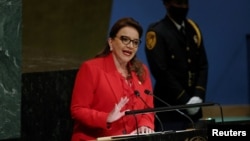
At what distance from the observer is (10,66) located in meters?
3.59

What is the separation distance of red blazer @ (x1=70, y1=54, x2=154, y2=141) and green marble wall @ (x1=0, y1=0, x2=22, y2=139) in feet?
1.20

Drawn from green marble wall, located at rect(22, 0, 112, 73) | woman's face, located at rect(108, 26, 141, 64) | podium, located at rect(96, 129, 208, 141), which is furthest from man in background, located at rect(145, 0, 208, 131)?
podium, located at rect(96, 129, 208, 141)

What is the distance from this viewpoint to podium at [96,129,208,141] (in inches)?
126

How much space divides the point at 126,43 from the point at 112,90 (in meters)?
0.30

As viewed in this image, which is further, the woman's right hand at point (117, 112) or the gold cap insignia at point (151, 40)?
the gold cap insignia at point (151, 40)

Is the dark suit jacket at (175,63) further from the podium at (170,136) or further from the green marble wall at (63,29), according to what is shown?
the podium at (170,136)

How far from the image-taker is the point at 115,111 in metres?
3.59

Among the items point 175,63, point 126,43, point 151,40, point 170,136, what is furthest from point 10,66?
point 175,63

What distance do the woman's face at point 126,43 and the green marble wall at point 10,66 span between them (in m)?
0.64

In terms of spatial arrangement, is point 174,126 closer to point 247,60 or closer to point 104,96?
point 104,96

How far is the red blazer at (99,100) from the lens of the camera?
375 centimetres

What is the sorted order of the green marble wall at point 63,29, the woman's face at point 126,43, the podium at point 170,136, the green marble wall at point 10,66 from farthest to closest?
the green marble wall at point 63,29, the woman's face at point 126,43, the green marble wall at point 10,66, the podium at point 170,136

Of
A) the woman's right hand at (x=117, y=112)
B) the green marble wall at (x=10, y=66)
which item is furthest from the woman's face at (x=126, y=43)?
the green marble wall at (x=10, y=66)

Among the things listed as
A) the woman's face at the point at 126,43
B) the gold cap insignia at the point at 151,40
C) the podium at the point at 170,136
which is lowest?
the podium at the point at 170,136
